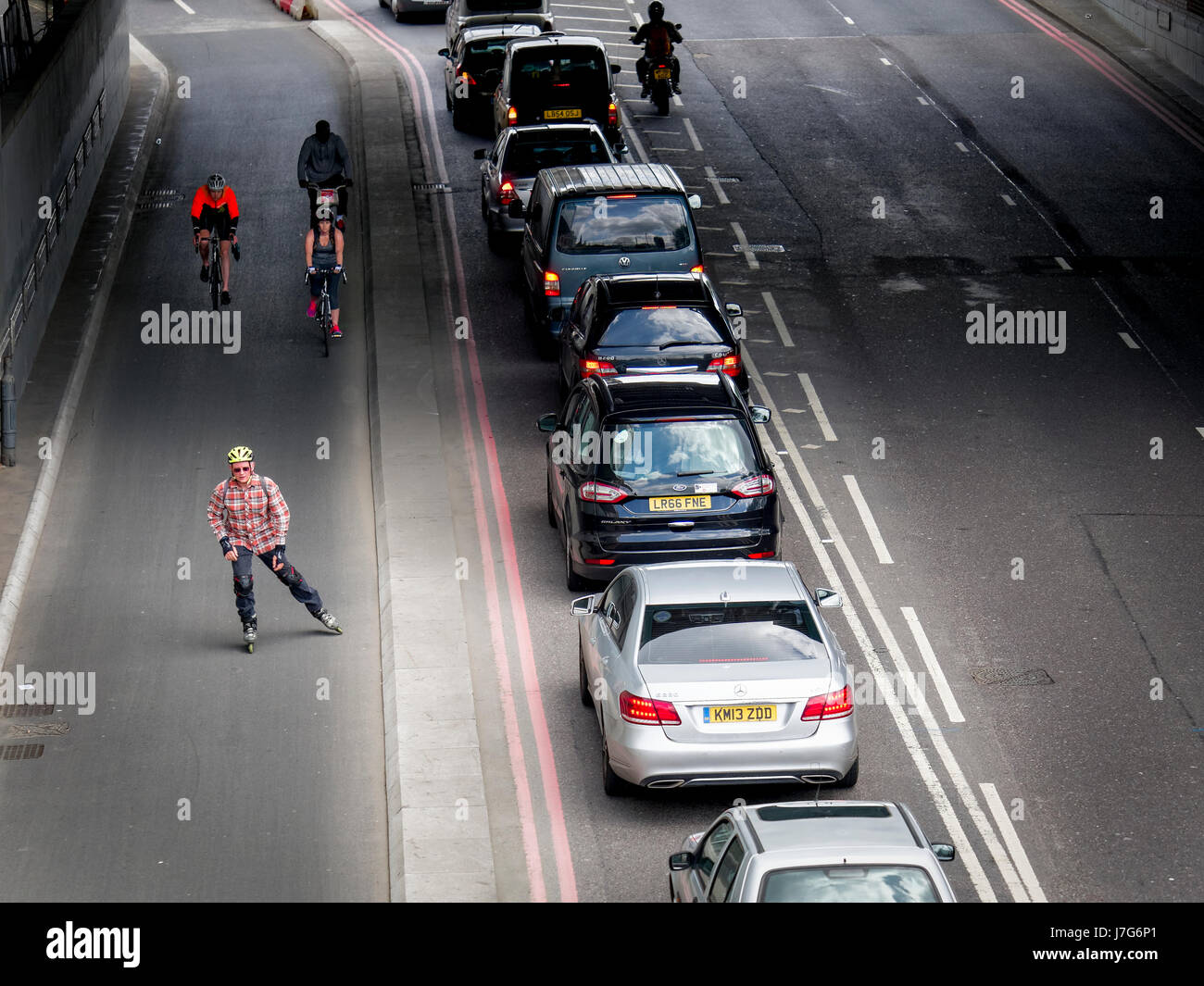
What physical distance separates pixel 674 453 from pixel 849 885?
7308 millimetres

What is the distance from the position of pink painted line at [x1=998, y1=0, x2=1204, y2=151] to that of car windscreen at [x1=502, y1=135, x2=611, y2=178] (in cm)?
1193

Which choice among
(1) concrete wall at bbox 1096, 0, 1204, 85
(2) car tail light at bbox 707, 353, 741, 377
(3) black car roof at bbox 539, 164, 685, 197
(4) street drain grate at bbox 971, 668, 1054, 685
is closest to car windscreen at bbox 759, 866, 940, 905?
(4) street drain grate at bbox 971, 668, 1054, 685

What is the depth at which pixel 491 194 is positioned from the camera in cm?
2786

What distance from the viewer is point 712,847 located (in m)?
10.6

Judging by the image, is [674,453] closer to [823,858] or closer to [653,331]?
[653,331]

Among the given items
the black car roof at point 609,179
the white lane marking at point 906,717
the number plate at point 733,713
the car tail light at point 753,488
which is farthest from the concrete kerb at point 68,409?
the white lane marking at point 906,717

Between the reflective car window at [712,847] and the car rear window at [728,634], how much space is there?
2158mm

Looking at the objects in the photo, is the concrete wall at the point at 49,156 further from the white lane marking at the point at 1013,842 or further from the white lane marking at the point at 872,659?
the white lane marking at the point at 1013,842

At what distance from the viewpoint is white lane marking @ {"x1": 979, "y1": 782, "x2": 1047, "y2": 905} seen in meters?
11.9

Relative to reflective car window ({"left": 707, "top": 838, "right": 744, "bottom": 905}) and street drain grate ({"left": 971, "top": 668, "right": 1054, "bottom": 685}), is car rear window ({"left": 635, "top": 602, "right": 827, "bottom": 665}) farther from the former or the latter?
reflective car window ({"left": 707, "top": 838, "right": 744, "bottom": 905})

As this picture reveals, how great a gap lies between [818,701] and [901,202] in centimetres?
1851
